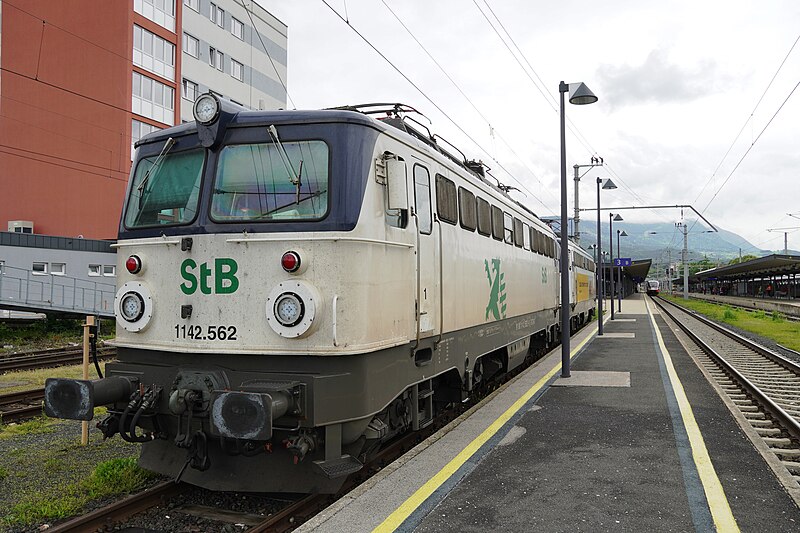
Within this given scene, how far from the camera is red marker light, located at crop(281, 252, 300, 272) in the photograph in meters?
4.95

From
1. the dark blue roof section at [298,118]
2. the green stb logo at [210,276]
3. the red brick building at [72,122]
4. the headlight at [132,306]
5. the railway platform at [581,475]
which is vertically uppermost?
the red brick building at [72,122]

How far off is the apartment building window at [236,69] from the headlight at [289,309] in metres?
35.7

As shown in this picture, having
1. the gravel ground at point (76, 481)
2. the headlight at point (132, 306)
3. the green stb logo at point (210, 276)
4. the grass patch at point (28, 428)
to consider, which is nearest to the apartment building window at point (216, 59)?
the grass patch at point (28, 428)

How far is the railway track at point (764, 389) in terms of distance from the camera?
7496mm

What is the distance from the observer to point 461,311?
24.7 feet

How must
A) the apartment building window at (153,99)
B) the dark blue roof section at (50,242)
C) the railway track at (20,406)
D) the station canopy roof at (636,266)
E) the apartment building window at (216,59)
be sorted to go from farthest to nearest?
the station canopy roof at (636,266) → the apartment building window at (216,59) → the apartment building window at (153,99) → the dark blue roof section at (50,242) → the railway track at (20,406)

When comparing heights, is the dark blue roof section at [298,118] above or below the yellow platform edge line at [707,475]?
above

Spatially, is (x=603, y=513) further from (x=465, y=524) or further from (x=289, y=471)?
(x=289, y=471)

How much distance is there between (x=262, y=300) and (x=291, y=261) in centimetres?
40

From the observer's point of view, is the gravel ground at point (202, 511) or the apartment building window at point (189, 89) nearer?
the gravel ground at point (202, 511)

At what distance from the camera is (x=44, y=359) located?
16031mm

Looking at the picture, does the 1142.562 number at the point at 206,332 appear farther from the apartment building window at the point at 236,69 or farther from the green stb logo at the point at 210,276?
the apartment building window at the point at 236,69

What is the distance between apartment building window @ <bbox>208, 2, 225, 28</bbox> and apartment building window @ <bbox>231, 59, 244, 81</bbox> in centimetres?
208

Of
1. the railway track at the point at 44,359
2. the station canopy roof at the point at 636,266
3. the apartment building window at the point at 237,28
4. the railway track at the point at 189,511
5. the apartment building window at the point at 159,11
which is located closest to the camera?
the railway track at the point at 189,511
